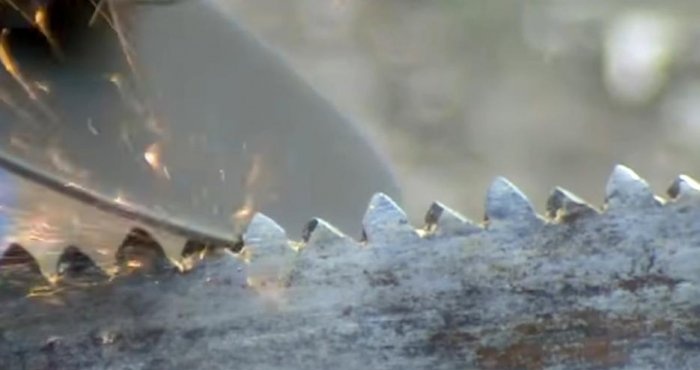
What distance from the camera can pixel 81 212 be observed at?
61 centimetres

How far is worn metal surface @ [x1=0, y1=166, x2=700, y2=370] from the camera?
0.55 m

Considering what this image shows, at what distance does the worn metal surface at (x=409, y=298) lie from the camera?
546mm

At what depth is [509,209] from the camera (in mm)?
554

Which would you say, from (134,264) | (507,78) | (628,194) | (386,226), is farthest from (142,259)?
(507,78)

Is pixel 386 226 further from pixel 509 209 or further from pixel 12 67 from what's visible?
pixel 12 67

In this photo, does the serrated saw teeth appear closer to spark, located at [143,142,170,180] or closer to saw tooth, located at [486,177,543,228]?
saw tooth, located at [486,177,543,228]

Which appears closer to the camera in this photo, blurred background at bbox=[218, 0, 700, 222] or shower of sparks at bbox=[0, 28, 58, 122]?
shower of sparks at bbox=[0, 28, 58, 122]

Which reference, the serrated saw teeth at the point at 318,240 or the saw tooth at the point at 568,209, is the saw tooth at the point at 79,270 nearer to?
the serrated saw teeth at the point at 318,240

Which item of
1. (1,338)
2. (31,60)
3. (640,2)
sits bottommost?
(1,338)

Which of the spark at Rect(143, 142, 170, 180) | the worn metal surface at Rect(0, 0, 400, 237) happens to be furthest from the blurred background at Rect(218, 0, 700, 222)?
the spark at Rect(143, 142, 170, 180)

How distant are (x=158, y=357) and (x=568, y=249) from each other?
0.59 ft

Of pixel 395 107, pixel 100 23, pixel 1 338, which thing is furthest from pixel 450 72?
pixel 1 338

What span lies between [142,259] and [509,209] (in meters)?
0.16

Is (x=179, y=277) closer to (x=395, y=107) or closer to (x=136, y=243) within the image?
(x=136, y=243)
